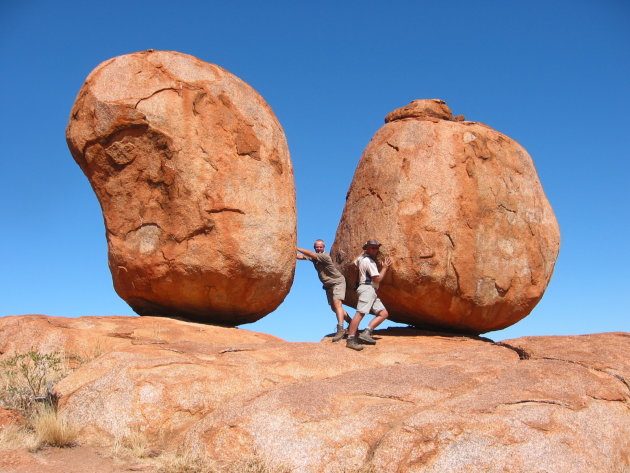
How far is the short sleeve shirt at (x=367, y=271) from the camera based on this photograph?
811cm

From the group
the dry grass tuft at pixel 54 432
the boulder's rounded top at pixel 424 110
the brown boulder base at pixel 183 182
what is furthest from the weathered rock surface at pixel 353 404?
the boulder's rounded top at pixel 424 110

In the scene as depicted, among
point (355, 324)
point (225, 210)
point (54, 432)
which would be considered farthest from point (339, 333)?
point (54, 432)

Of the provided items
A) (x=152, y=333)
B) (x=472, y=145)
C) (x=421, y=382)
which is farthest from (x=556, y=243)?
(x=152, y=333)

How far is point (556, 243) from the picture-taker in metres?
9.48

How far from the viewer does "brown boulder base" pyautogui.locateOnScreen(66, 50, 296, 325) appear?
7539 mm

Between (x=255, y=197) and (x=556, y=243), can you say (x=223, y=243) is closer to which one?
(x=255, y=197)

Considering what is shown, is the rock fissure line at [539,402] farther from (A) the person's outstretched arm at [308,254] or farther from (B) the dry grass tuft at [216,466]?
(A) the person's outstretched arm at [308,254]

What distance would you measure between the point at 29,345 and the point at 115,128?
2.57m

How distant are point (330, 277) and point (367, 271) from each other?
62 cm

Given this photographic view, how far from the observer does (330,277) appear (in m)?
8.58

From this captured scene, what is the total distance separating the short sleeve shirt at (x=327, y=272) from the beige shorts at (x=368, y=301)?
1.78 feet

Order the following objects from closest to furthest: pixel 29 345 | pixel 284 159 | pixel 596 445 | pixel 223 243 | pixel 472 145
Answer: pixel 596 445
pixel 29 345
pixel 223 243
pixel 284 159
pixel 472 145

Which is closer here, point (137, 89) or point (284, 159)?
point (137, 89)

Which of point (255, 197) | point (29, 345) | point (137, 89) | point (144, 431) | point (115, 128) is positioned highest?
point (137, 89)
